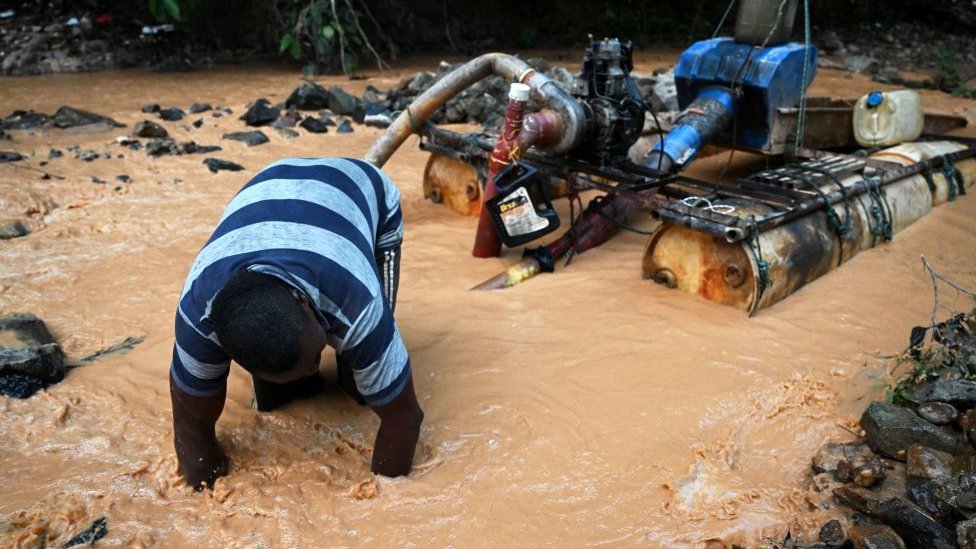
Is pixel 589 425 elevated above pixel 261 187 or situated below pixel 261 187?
below

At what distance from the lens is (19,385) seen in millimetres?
3068

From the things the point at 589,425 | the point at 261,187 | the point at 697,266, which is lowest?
the point at 589,425

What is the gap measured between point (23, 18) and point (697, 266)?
32.4ft

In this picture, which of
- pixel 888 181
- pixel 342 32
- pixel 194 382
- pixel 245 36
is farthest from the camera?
pixel 245 36

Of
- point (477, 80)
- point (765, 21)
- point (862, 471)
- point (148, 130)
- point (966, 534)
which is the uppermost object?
point (765, 21)

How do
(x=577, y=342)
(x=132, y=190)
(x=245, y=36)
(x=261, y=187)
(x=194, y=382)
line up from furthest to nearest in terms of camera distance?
(x=245, y=36)
(x=132, y=190)
(x=577, y=342)
(x=261, y=187)
(x=194, y=382)

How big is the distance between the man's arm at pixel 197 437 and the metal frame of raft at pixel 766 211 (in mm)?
2148

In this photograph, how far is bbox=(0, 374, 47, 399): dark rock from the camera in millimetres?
3039

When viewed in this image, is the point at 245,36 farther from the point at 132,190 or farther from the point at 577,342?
the point at 577,342

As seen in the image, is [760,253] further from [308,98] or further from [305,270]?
[308,98]

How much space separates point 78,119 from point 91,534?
5.45 m

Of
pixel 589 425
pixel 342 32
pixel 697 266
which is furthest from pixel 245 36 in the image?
pixel 589 425

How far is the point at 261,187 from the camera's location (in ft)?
8.20

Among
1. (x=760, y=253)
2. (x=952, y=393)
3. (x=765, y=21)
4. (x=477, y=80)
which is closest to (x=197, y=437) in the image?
(x=760, y=253)
